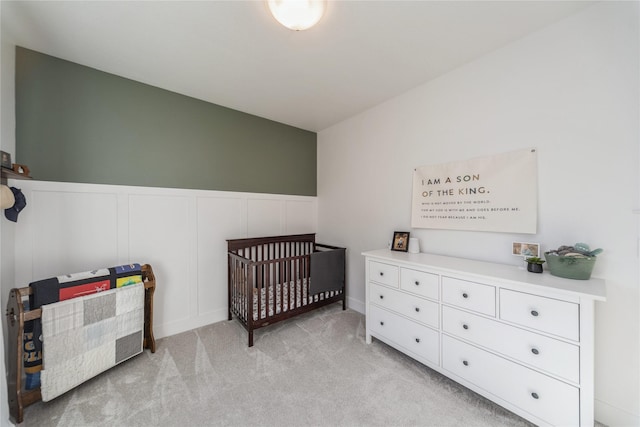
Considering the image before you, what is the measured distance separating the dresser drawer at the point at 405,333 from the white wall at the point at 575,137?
0.72m

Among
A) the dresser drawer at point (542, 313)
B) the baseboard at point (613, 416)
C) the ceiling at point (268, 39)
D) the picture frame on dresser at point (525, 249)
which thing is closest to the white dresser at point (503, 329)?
the dresser drawer at point (542, 313)

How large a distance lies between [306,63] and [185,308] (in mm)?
2634

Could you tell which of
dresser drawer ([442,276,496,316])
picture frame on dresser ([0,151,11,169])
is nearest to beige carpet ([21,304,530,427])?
dresser drawer ([442,276,496,316])

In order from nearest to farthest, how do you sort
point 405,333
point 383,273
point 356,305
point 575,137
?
point 575,137
point 405,333
point 383,273
point 356,305

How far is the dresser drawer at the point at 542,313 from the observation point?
1169 millimetres

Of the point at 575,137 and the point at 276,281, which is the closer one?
the point at 575,137

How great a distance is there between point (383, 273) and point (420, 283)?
34 centimetres

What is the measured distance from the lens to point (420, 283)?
1.80 metres

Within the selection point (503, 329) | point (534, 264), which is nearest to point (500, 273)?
point (534, 264)

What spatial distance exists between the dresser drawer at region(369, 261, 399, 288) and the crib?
2.04 feet

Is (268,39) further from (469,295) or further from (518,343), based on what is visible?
(518,343)

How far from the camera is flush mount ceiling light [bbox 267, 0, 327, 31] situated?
3.86 ft

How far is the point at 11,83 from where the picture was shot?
164 centimetres

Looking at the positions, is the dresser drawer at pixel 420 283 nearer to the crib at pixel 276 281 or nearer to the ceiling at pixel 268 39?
the crib at pixel 276 281
